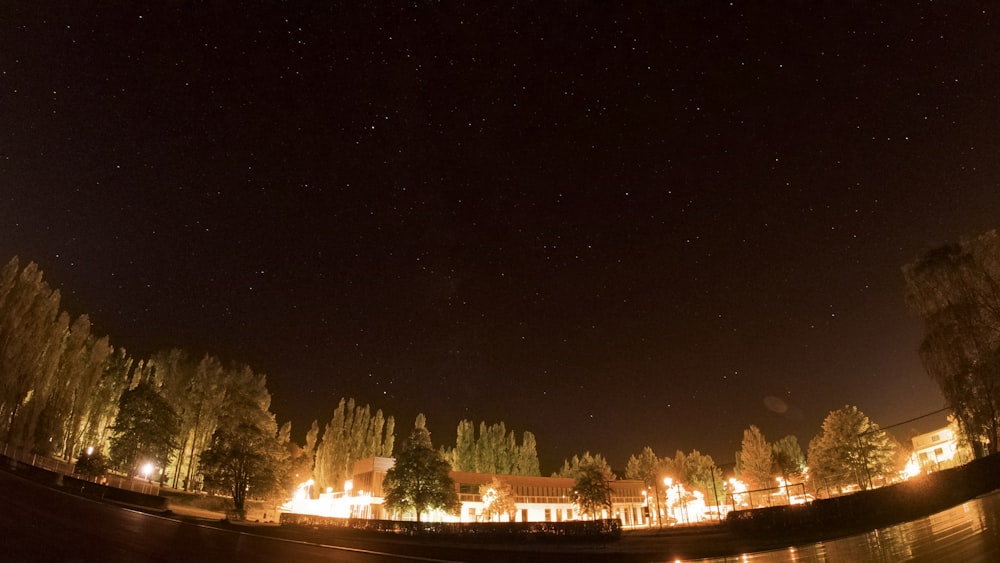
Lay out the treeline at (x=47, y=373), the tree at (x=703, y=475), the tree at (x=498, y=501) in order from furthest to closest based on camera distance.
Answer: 1. the tree at (x=703, y=475)
2. the tree at (x=498, y=501)
3. the treeline at (x=47, y=373)

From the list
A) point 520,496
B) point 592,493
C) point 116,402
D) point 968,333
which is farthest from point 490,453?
point 968,333

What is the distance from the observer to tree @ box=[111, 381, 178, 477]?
156 ft

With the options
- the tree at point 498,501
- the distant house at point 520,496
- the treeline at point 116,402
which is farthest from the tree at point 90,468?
the tree at point 498,501

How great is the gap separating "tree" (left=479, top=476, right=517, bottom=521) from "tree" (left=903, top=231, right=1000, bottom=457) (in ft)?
167

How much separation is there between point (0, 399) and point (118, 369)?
59.5ft

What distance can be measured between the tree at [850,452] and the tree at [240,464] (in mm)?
60637

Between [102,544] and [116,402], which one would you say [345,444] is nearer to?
[116,402]

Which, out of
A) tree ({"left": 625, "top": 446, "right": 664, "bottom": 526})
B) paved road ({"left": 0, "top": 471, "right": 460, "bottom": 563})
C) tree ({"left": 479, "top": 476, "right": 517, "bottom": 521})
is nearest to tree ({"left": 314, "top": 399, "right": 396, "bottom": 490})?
tree ({"left": 479, "top": 476, "right": 517, "bottom": 521})

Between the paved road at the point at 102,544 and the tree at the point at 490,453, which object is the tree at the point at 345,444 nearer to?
the tree at the point at 490,453

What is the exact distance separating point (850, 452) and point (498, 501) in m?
44.0

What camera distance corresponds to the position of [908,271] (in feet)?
115

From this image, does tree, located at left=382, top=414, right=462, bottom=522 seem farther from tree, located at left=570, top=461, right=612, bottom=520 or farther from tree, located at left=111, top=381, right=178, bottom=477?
tree, located at left=111, top=381, right=178, bottom=477

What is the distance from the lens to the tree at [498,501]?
215ft

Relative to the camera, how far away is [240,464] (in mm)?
40719
